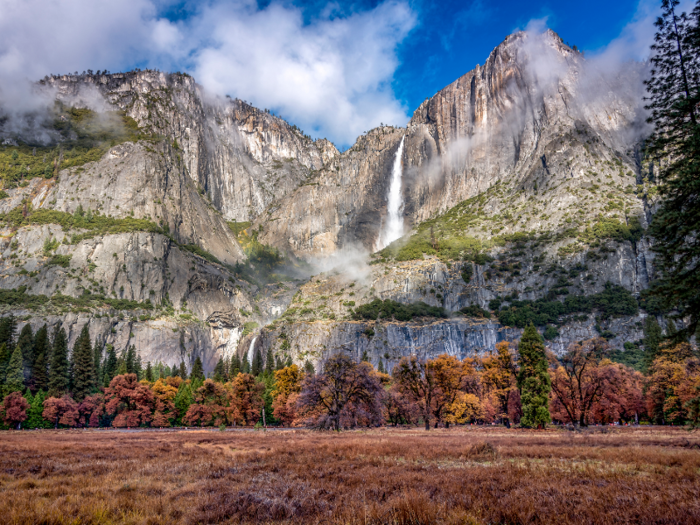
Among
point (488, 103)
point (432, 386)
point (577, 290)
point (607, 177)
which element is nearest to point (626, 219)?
point (607, 177)

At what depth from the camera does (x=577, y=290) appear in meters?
130

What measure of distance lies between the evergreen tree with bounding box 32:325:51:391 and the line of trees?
0.28m

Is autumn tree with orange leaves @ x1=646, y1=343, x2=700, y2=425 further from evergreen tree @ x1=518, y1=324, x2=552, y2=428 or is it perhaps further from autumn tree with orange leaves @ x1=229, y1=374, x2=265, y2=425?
autumn tree with orange leaves @ x1=229, y1=374, x2=265, y2=425

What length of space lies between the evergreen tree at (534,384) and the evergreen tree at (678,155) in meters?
32.6

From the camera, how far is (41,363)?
87.1m

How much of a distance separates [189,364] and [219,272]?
57.4 metres

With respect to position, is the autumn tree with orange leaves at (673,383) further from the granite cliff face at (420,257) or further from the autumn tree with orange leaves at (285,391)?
the granite cliff face at (420,257)

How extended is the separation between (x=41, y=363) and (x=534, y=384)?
101 metres

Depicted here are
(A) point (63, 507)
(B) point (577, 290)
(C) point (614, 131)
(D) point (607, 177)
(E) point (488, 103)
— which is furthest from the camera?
(E) point (488, 103)

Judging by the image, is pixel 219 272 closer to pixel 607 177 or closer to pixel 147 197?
pixel 147 197

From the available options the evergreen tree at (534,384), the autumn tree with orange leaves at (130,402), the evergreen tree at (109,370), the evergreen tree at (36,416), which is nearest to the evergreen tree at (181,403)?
the autumn tree with orange leaves at (130,402)

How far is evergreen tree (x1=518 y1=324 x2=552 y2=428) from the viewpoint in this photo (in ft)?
153

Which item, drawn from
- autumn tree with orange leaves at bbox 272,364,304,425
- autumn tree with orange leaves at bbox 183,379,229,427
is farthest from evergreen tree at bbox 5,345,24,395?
autumn tree with orange leaves at bbox 272,364,304,425

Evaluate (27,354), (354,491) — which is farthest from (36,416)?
(354,491)
